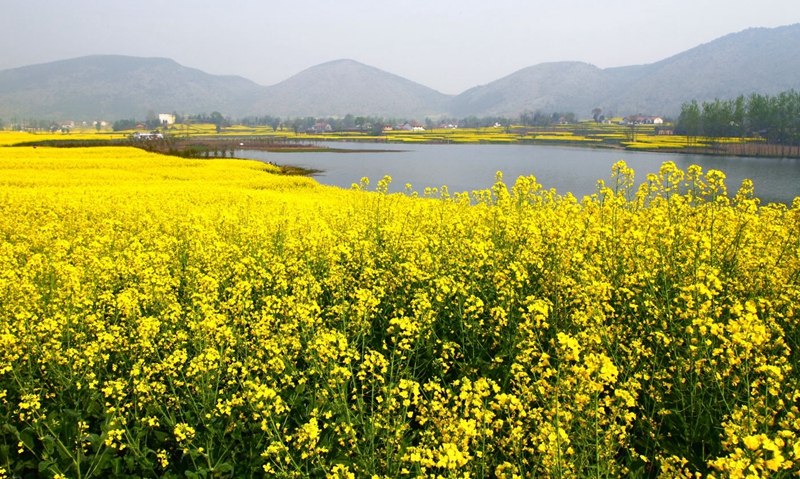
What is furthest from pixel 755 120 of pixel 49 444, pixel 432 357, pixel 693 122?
pixel 49 444

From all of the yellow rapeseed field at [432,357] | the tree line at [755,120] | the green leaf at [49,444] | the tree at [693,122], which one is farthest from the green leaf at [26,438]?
the tree at [693,122]

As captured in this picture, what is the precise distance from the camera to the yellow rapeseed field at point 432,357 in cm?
305

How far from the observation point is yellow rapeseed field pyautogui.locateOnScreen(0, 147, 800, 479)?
305 centimetres

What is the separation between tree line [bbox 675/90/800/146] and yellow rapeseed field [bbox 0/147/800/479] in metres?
95.5

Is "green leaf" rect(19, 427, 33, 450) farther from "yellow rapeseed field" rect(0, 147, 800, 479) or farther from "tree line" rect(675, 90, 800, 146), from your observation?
"tree line" rect(675, 90, 800, 146)

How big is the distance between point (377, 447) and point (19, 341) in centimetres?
343

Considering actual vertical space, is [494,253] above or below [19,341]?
above

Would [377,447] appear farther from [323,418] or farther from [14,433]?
[14,433]

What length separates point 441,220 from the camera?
8.90m

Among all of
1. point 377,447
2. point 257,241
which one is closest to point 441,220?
point 257,241

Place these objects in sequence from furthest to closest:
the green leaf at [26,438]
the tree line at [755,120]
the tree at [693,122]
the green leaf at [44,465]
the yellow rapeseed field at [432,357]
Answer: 1. the tree at [693,122]
2. the tree line at [755,120]
3. the green leaf at [26,438]
4. the green leaf at [44,465]
5. the yellow rapeseed field at [432,357]

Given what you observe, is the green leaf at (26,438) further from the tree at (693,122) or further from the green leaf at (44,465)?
the tree at (693,122)

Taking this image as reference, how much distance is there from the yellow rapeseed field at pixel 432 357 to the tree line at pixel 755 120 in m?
95.5

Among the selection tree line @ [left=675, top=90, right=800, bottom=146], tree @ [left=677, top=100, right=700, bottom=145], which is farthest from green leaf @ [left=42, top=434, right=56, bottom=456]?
tree @ [left=677, top=100, right=700, bottom=145]
